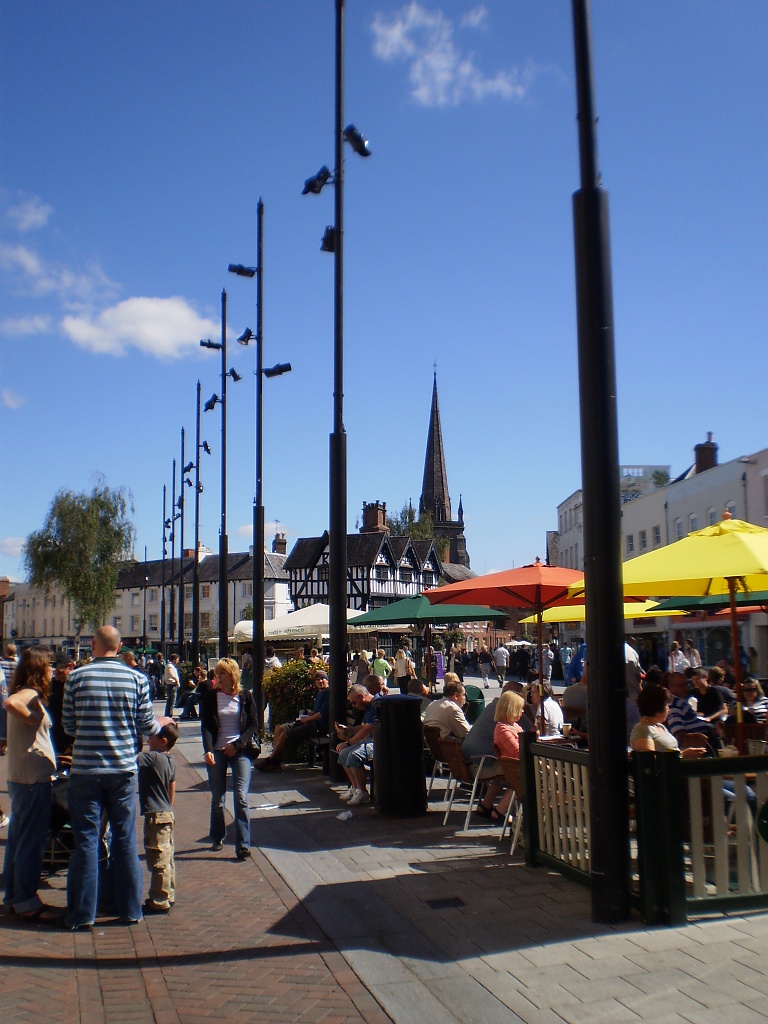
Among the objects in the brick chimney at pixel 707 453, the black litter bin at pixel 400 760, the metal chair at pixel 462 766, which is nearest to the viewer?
the metal chair at pixel 462 766

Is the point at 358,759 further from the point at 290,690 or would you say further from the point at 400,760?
the point at 290,690

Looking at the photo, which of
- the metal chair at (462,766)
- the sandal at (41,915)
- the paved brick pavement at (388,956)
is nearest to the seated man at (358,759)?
the metal chair at (462,766)

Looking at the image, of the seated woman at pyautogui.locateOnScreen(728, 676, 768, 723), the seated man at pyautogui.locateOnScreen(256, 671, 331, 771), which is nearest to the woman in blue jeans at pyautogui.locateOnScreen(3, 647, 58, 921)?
the seated man at pyautogui.locateOnScreen(256, 671, 331, 771)

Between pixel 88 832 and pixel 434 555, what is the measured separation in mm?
76244

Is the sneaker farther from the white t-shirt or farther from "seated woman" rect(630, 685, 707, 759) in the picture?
"seated woman" rect(630, 685, 707, 759)

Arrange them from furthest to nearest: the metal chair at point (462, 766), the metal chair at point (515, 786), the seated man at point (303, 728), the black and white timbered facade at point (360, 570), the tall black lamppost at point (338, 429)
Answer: the black and white timbered facade at point (360, 570) → the seated man at point (303, 728) → the tall black lamppost at point (338, 429) → the metal chair at point (462, 766) → the metal chair at point (515, 786)

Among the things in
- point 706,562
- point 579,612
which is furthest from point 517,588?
point 579,612

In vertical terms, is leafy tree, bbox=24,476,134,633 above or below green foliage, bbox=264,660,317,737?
above

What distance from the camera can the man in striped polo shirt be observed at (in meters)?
5.87

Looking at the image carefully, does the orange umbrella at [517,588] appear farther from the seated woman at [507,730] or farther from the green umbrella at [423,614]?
the green umbrella at [423,614]

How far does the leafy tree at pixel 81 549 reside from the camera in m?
56.8

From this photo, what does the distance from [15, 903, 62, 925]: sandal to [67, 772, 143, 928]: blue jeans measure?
0.23 metres

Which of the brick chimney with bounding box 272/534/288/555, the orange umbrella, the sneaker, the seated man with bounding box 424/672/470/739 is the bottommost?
the sneaker

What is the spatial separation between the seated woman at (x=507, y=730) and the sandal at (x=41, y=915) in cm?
372
